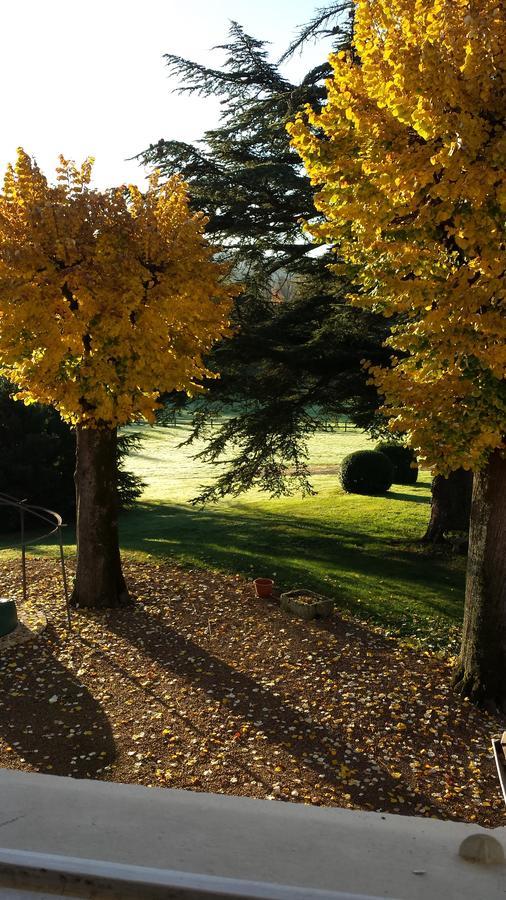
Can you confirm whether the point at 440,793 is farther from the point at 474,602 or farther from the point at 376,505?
the point at 376,505

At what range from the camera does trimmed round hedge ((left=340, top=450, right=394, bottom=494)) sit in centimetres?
→ 2228

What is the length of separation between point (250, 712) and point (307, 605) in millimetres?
2753

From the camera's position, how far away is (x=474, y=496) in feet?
24.0

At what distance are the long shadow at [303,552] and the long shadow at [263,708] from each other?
117 inches

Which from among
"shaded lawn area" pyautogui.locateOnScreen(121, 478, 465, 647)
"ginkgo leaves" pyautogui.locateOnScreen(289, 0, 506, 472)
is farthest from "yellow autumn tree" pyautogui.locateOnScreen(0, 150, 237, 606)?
"shaded lawn area" pyautogui.locateOnScreen(121, 478, 465, 647)

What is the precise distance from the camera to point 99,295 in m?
7.94

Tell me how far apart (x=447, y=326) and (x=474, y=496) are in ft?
7.01

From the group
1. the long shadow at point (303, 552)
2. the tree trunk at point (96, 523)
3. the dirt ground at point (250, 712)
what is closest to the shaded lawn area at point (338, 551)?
the long shadow at point (303, 552)

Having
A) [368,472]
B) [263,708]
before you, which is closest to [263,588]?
[263,708]

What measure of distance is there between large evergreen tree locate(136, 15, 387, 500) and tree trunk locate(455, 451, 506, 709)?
5.37 metres

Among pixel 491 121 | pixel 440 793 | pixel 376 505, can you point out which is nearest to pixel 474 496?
pixel 440 793

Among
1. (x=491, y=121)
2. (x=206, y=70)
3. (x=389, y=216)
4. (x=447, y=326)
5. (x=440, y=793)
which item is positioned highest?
(x=206, y=70)

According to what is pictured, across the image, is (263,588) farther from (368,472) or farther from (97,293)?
(368,472)

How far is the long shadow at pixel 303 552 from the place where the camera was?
11328mm
